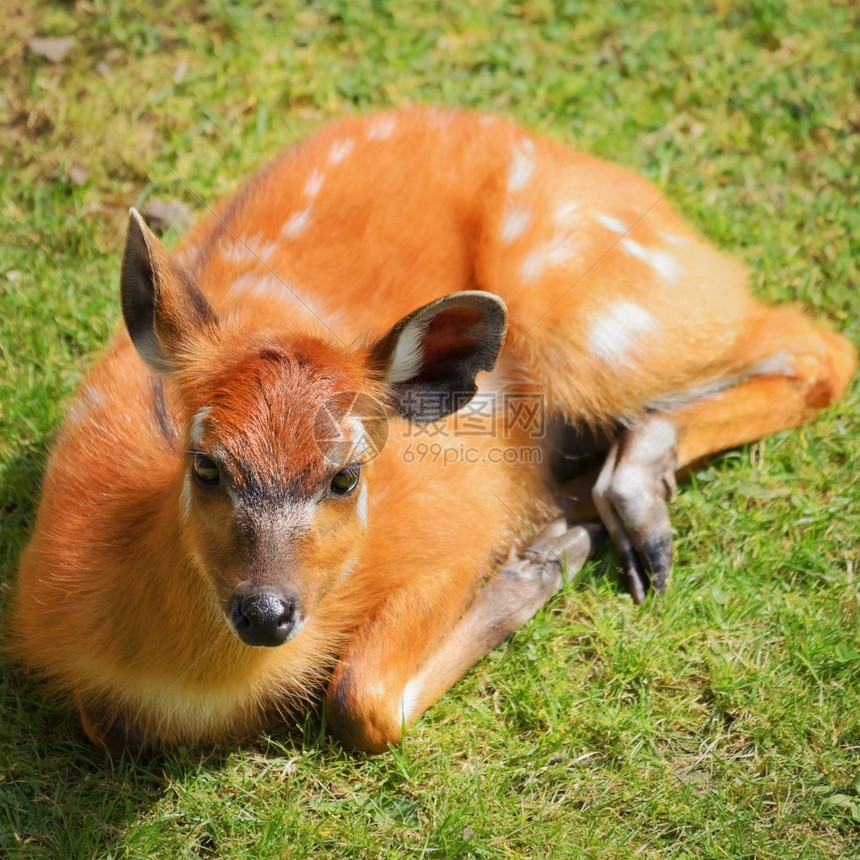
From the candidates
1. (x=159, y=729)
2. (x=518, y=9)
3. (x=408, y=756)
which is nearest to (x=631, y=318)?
(x=408, y=756)

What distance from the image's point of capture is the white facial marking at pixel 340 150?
459 centimetres

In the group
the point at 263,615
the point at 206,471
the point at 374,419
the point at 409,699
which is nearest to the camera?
the point at 263,615

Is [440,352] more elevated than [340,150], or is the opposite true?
[340,150]

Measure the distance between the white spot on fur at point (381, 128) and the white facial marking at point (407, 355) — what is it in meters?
1.57

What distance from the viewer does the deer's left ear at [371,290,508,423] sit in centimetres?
334

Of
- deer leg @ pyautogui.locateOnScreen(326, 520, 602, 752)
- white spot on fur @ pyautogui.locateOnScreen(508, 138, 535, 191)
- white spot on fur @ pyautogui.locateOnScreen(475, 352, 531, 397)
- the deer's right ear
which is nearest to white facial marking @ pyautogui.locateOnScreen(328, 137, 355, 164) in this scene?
white spot on fur @ pyautogui.locateOnScreen(508, 138, 535, 191)

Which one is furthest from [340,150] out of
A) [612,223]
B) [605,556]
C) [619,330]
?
[605,556]

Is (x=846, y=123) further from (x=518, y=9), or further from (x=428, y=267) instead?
(x=428, y=267)

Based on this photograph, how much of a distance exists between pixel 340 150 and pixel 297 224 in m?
0.49

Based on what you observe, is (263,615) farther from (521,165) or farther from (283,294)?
(521,165)

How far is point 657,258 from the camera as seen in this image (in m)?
4.69

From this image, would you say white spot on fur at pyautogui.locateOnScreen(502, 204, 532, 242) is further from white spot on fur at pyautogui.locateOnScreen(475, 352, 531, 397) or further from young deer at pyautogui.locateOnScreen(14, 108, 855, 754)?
white spot on fur at pyautogui.locateOnScreen(475, 352, 531, 397)

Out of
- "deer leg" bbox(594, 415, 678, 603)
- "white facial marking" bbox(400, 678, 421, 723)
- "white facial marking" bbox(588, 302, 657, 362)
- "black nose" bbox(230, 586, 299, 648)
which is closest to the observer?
"black nose" bbox(230, 586, 299, 648)

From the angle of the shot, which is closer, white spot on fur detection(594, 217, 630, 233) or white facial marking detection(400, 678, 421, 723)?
white facial marking detection(400, 678, 421, 723)
